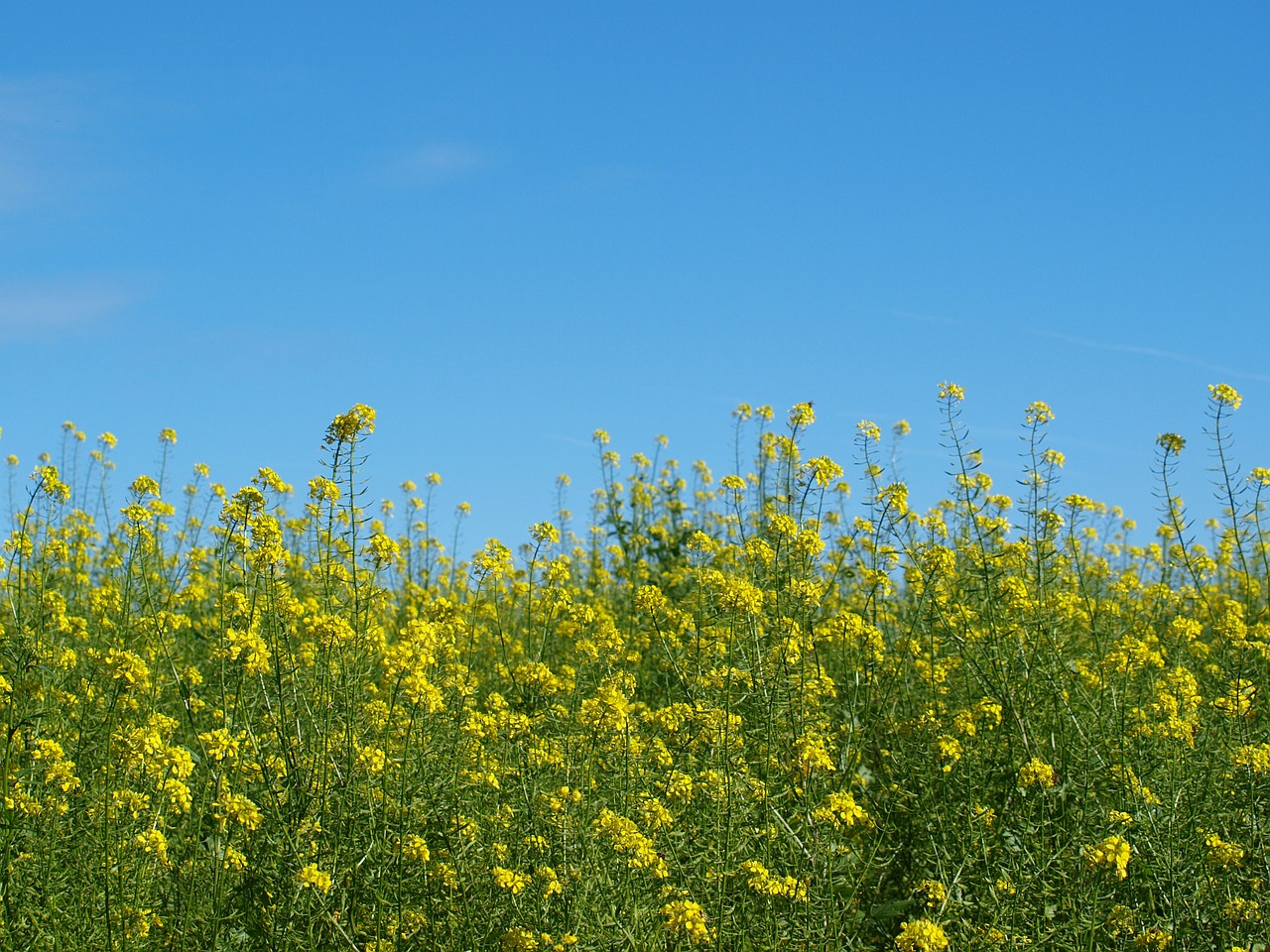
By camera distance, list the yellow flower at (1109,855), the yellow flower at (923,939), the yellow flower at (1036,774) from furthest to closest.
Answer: the yellow flower at (1036,774) < the yellow flower at (1109,855) < the yellow flower at (923,939)

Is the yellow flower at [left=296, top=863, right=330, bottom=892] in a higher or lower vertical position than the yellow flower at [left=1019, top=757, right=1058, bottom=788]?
lower

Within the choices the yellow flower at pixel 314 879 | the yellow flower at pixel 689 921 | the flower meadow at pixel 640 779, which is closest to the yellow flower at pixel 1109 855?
the flower meadow at pixel 640 779

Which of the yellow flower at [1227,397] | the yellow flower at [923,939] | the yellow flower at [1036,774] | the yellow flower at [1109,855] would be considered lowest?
the yellow flower at [923,939]

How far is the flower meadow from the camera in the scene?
12.7 feet

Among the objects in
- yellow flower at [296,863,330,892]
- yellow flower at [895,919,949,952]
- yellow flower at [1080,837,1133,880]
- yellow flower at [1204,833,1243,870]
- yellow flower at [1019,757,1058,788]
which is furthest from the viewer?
yellow flower at [1019,757,1058,788]

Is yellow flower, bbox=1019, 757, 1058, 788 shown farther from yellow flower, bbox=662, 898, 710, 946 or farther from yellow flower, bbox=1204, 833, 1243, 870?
yellow flower, bbox=662, 898, 710, 946

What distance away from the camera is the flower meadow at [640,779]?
3881 mm

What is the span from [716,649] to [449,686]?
1171 millimetres

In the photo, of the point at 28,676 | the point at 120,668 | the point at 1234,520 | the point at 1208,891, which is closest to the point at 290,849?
the point at 120,668

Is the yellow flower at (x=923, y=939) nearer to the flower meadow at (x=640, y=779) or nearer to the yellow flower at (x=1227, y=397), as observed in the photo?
the flower meadow at (x=640, y=779)

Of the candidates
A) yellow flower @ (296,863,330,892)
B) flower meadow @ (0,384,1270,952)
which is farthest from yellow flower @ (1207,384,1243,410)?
yellow flower @ (296,863,330,892)

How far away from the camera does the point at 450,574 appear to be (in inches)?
435

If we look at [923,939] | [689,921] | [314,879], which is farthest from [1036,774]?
[314,879]

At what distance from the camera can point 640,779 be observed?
14.5ft
